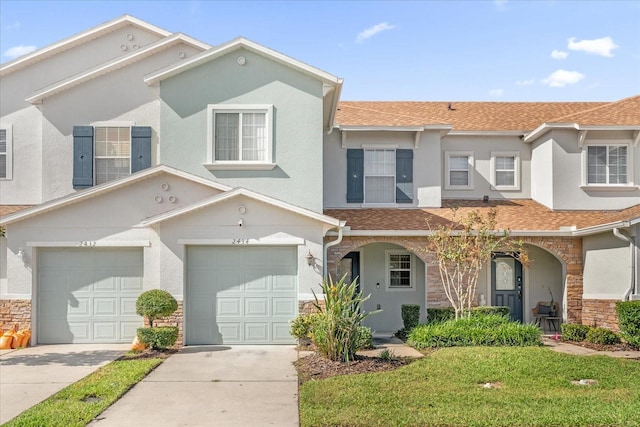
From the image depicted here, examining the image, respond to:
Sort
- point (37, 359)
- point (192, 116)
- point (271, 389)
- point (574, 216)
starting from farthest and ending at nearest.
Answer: point (574, 216), point (192, 116), point (37, 359), point (271, 389)

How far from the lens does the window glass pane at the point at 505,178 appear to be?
1881 centimetres

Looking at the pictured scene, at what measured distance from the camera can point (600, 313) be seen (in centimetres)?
1487

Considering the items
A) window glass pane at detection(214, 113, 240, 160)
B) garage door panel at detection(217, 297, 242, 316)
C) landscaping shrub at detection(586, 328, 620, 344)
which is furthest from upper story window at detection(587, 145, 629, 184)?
garage door panel at detection(217, 297, 242, 316)

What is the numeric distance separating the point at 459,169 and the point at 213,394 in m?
12.4

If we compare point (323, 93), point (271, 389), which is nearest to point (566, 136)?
point (323, 93)

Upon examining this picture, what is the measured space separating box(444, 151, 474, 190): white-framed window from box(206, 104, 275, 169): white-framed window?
6865mm

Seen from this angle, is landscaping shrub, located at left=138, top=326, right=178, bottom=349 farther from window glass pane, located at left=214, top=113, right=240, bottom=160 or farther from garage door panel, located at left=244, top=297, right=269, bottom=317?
window glass pane, located at left=214, top=113, right=240, bottom=160

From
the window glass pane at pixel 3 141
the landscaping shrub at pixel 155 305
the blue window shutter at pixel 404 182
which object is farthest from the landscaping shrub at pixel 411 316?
the window glass pane at pixel 3 141

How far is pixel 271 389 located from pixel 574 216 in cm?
1155

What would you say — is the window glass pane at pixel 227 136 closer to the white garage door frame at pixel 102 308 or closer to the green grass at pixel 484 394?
the white garage door frame at pixel 102 308

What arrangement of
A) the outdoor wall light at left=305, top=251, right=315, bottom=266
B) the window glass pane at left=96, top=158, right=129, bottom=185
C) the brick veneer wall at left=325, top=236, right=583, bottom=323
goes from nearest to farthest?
the outdoor wall light at left=305, top=251, right=315, bottom=266
the brick veneer wall at left=325, top=236, right=583, bottom=323
the window glass pane at left=96, top=158, right=129, bottom=185

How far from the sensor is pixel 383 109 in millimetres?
20641

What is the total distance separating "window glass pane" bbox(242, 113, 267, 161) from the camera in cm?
1484

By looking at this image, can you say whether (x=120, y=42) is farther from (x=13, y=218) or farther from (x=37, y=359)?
(x=37, y=359)
